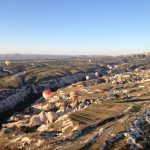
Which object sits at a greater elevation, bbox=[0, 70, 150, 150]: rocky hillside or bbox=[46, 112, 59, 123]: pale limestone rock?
bbox=[0, 70, 150, 150]: rocky hillside

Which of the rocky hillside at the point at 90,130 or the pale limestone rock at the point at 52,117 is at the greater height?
the rocky hillside at the point at 90,130

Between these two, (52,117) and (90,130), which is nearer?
(90,130)

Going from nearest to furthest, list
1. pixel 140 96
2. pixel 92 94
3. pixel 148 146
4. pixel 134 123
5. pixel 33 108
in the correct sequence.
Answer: pixel 148 146, pixel 134 123, pixel 140 96, pixel 33 108, pixel 92 94

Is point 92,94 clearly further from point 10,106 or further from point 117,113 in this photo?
point 117,113

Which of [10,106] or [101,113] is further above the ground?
[101,113]

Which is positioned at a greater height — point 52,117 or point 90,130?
point 90,130

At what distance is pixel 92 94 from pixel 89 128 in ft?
254

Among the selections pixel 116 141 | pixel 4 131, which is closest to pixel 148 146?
pixel 116 141

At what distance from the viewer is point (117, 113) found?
101 meters

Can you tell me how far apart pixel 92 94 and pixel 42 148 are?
294ft

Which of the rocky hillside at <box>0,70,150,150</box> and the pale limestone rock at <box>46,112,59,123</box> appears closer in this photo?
the rocky hillside at <box>0,70,150,150</box>

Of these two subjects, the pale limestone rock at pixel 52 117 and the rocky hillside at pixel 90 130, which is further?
the pale limestone rock at pixel 52 117

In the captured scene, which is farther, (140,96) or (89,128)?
(140,96)

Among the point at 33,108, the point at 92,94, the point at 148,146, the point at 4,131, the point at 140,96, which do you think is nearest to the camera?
the point at 148,146
